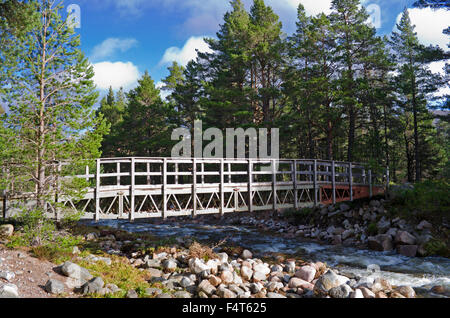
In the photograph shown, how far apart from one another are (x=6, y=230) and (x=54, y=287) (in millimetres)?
5070

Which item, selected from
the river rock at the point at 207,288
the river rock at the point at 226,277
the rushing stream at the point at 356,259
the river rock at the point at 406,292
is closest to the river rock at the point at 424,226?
the rushing stream at the point at 356,259

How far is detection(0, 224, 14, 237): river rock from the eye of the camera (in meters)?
9.52

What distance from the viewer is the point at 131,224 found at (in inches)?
859

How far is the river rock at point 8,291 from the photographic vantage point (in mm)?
5333

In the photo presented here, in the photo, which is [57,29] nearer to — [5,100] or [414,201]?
[5,100]

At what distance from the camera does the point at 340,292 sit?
23.9 ft

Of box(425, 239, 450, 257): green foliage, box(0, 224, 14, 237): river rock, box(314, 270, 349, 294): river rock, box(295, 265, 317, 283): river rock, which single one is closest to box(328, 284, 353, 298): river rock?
box(314, 270, 349, 294): river rock

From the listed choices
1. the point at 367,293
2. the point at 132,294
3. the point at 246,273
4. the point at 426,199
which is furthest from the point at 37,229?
the point at 426,199

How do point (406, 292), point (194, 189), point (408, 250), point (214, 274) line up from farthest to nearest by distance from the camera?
point (194, 189)
point (408, 250)
point (214, 274)
point (406, 292)

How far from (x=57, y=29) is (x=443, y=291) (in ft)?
46.2

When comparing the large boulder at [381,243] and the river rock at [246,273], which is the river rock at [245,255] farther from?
the large boulder at [381,243]

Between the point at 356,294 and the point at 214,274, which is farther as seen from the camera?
the point at 214,274

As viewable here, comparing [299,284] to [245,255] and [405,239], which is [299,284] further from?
[405,239]
